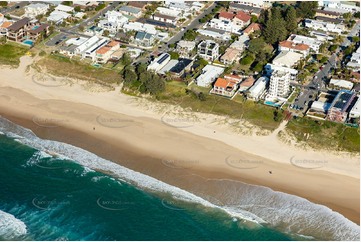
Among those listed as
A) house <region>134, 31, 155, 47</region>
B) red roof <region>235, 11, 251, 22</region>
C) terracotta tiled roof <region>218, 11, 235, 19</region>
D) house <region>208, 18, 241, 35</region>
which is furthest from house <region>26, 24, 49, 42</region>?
red roof <region>235, 11, 251, 22</region>

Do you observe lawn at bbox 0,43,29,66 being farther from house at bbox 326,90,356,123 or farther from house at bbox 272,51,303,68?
house at bbox 326,90,356,123

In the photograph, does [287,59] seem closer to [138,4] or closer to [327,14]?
[327,14]

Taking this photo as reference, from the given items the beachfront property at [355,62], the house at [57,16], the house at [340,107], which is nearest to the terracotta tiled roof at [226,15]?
the beachfront property at [355,62]

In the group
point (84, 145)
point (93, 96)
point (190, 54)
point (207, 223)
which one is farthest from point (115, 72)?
point (207, 223)

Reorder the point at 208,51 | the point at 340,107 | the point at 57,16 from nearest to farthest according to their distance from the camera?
1. the point at 340,107
2. the point at 208,51
3. the point at 57,16

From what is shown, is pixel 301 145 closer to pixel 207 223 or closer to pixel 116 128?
pixel 207 223

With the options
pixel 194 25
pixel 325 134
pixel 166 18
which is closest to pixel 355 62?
pixel 325 134
